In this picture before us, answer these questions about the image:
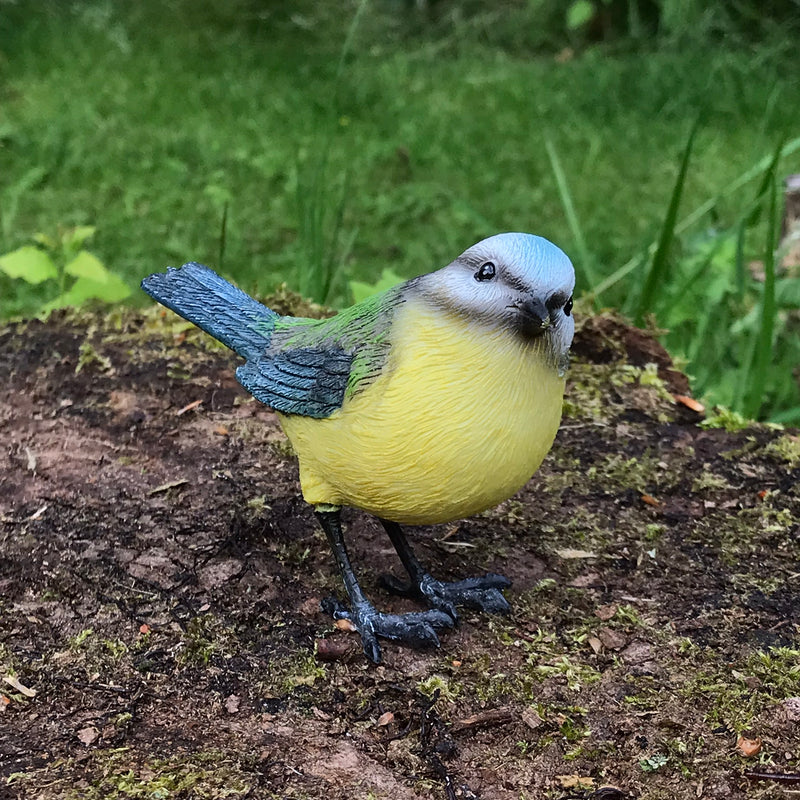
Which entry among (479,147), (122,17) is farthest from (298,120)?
(122,17)

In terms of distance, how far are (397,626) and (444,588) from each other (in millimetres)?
192

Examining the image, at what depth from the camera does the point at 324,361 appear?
2277 mm

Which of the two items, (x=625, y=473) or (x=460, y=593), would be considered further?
(x=625, y=473)

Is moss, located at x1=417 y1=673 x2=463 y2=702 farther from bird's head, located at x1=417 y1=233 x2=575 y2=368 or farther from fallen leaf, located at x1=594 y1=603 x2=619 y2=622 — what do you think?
bird's head, located at x1=417 y1=233 x2=575 y2=368

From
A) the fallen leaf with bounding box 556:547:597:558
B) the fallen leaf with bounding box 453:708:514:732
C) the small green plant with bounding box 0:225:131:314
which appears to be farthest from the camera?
the small green plant with bounding box 0:225:131:314

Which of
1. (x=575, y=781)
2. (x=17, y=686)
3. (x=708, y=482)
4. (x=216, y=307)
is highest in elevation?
(x=216, y=307)

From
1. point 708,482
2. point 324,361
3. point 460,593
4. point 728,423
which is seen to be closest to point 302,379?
point 324,361

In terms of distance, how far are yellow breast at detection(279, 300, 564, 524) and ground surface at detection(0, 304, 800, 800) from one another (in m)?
0.45

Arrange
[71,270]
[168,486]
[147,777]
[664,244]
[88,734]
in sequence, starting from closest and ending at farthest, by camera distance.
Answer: [147,777] < [88,734] < [168,486] < [664,244] < [71,270]

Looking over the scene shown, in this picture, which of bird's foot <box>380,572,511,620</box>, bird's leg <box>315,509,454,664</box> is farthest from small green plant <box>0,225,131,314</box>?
bird's foot <box>380,572,511,620</box>

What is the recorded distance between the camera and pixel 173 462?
2.97 metres

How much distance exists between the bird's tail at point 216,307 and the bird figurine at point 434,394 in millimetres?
217

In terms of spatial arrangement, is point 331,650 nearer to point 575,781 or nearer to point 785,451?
point 575,781

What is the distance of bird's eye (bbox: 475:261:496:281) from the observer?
1989mm
